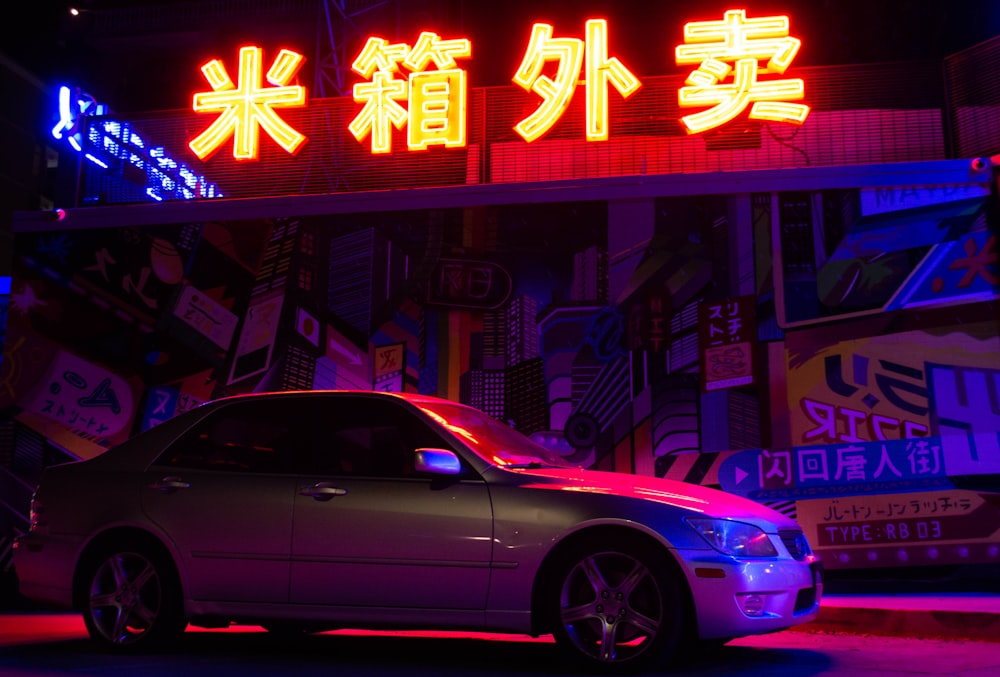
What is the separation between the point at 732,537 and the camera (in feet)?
18.0

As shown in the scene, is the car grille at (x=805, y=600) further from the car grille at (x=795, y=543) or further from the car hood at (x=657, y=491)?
the car hood at (x=657, y=491)

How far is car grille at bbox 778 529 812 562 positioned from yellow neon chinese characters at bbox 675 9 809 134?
6523mm

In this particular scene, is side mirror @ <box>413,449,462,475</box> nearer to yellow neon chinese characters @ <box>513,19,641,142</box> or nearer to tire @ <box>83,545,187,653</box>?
tire @ <box>83,545,187,653</box>

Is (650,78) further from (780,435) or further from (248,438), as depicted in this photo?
(248,438)

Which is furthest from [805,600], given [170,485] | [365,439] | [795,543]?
[170,485]

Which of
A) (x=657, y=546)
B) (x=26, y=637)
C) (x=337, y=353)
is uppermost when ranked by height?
(x=337, y=353)

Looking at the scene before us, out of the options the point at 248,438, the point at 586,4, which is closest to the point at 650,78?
the point at 586,4

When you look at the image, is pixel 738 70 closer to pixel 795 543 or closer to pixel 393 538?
pixel 795 543

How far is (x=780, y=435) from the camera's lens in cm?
1052

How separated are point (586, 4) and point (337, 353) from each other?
8885 millimetres

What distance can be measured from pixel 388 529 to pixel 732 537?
6.19 feet

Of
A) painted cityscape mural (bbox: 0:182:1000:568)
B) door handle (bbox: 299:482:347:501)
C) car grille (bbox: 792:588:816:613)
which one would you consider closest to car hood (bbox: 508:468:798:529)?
car grille (bbox: 792:588:816:613)

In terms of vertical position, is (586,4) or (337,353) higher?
(586,4)

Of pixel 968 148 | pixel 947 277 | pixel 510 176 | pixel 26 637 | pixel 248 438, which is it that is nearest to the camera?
pixel 248 438
